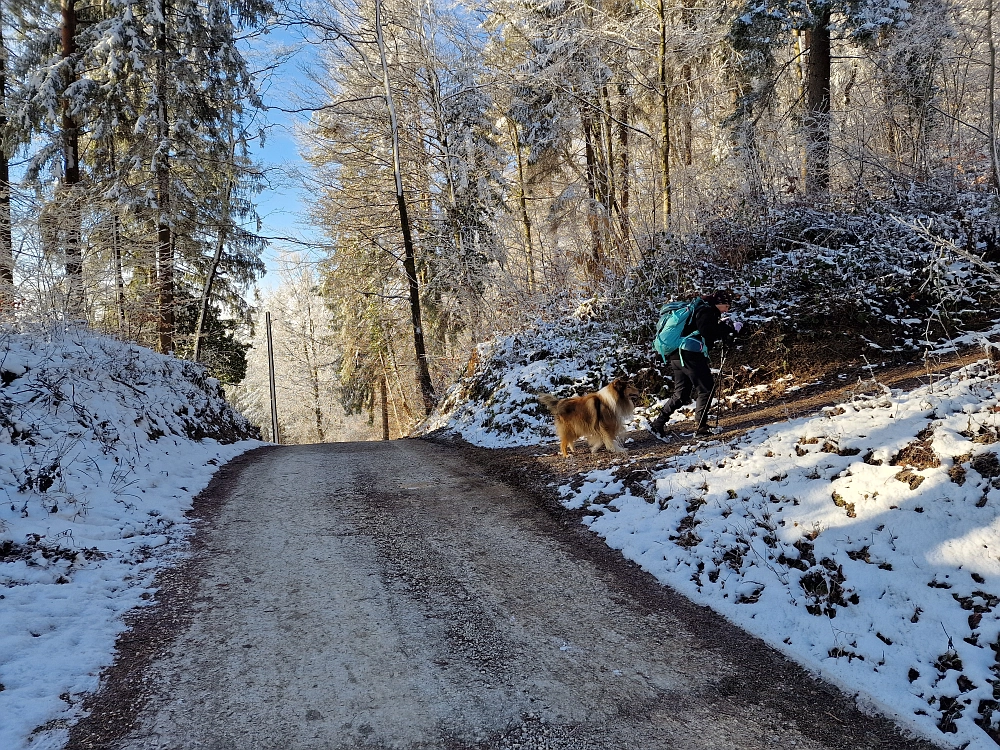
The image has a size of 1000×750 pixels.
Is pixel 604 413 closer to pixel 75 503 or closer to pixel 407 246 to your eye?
pixel 75 503

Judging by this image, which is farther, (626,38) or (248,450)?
(626,38)

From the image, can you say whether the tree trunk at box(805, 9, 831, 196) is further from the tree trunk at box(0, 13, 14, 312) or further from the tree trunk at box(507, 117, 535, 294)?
the tree trunk at box(0, 13, 14, 312)

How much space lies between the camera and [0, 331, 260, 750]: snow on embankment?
315 cm

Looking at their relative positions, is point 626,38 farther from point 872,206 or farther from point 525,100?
point 872,206

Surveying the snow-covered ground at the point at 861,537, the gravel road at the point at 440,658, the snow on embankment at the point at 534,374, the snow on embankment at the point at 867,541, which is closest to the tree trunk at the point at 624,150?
the snow on embankment at the point at 534,374

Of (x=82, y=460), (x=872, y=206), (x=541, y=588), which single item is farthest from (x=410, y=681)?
(x=872, y=206)

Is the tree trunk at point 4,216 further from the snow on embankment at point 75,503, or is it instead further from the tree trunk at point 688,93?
the tree trunk at point 688,93

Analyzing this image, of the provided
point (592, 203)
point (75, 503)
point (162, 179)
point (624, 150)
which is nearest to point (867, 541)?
point (75, 503)

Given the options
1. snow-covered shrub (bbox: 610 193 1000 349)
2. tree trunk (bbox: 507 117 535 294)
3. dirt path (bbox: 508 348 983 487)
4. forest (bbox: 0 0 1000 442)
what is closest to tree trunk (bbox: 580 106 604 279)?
forest (bbox: 0 0 1000 442)

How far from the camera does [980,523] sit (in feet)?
11.3

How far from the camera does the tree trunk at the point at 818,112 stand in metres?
11.3

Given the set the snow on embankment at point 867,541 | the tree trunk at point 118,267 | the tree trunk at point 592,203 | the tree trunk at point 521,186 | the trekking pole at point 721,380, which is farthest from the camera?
the tree trunk at point 521,186

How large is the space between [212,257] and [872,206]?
18.7 m

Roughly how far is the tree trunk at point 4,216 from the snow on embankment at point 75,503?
3.18 feet
